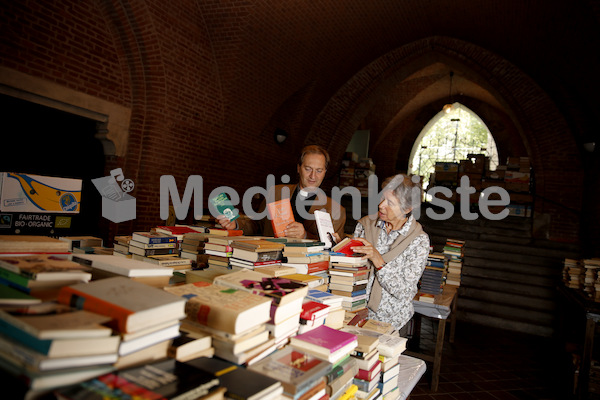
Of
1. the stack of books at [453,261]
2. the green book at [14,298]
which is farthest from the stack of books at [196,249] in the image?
the stack of books at [453,261]

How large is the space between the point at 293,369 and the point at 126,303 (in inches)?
19.1

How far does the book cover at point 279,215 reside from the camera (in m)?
2.17

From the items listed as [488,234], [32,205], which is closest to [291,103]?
[488,234]

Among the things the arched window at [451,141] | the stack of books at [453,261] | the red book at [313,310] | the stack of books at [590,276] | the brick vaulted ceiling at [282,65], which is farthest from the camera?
the arched window at [451,141]

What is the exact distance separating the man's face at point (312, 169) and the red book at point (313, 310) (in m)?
1.41

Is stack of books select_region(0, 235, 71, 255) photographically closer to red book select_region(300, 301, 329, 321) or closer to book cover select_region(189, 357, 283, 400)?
book cover select_region(189, 357, 283, 400)

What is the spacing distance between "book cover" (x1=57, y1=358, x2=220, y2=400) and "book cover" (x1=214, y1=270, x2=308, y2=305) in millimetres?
324

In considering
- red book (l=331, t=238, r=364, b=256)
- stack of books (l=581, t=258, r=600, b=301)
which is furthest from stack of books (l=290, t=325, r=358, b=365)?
stack of books (l=581, t=258, r=600, b=301)

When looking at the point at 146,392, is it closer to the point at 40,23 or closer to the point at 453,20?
the point at 40,23

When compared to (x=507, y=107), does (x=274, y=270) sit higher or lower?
lower

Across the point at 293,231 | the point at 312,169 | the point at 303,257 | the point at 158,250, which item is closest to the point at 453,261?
the point at 312,169

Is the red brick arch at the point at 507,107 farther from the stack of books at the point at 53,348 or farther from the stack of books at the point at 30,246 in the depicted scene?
the stack of books at the point at 53,348

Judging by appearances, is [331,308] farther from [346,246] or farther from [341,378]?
[346,246]

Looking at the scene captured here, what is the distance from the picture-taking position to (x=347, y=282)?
1962mm
